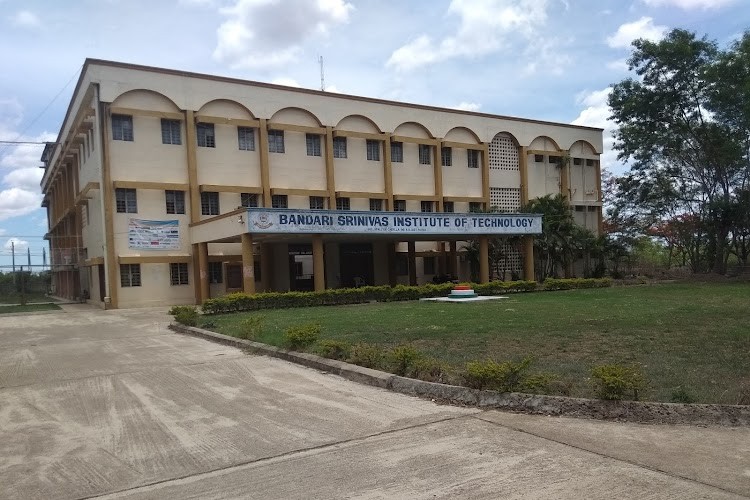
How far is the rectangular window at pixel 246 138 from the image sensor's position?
30.6m

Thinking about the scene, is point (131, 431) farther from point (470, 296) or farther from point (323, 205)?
point (323, 205)

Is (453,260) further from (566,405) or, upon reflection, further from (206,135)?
(566,405)

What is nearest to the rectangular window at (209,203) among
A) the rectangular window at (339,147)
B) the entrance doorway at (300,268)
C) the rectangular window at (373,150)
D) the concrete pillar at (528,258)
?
the entrance doorway at (300,268)

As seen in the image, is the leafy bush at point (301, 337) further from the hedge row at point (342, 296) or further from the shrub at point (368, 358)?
the hedge row at point (342, 296)

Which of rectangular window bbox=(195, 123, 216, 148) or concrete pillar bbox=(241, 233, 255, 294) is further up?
rectangular window bbox=(195, 123, 216, 148)

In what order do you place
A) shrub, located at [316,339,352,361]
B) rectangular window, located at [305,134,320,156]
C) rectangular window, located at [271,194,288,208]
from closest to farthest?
1. shrub, located at [316,339,352,361]
2. rectangular window, located at [271,194,288,208]
3. rectangular window, located at [305,134,320,156]

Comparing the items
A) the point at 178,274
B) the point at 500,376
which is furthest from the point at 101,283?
the point at 500,376

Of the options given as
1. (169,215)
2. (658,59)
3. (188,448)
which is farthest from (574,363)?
(658,59)

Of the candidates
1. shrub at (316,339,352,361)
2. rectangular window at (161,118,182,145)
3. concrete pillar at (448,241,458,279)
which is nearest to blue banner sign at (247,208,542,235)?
concrete pillar at (448,241,458,279)

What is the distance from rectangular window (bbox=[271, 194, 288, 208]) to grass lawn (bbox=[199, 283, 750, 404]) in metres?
13.2

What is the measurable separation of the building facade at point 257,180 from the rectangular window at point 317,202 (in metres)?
0.13

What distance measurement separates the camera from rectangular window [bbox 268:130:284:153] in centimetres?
3141

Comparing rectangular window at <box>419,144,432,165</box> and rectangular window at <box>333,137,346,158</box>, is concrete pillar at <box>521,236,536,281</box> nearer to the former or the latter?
rectangular window at <box>419,144,432,165</box>


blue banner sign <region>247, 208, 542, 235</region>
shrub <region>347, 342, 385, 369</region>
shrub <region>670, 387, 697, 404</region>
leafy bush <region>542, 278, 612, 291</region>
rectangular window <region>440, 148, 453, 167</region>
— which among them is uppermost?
rectangular window <region>440, 148, 453, 167</region>
